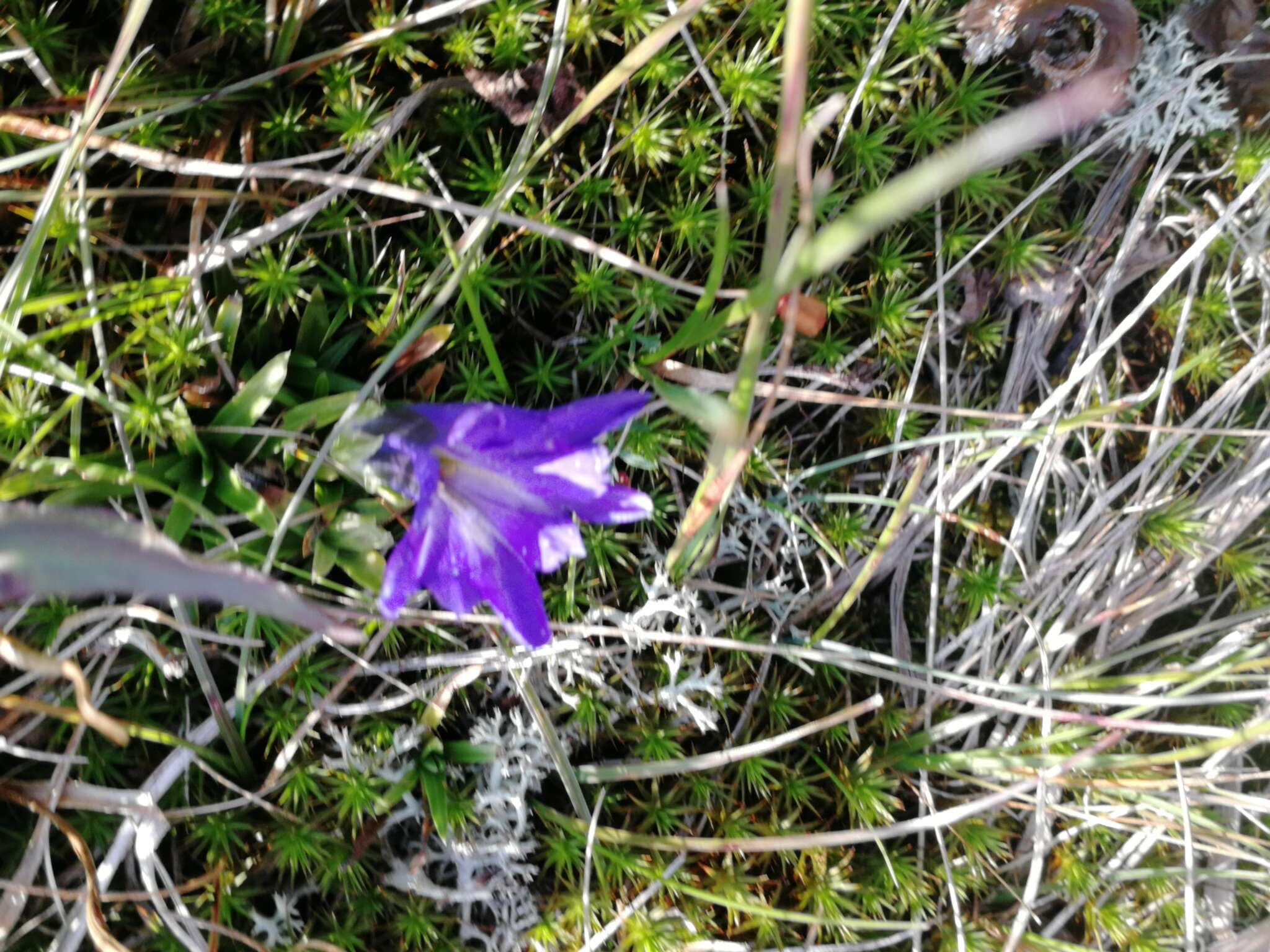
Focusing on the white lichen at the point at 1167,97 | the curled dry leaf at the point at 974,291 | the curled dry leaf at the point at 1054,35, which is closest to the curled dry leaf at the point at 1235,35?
the white lichen at the point at 1167,97

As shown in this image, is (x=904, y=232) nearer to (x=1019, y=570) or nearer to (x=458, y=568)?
(x=1019, y=570)

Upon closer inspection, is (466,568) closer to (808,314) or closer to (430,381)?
(430,381)

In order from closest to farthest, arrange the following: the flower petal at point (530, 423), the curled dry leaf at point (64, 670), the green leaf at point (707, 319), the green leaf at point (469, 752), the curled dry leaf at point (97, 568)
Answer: the curled dry leaf at point (97, 568), the curled dry leaf at point (64, 670), the green leaf at point (707, 319), the flower petal at point (530, 423), the green leaf at point (469, 752)

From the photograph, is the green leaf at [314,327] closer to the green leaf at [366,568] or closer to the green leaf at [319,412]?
the green leaf at [319,412]

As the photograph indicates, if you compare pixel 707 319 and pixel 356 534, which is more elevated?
pixel 707 319

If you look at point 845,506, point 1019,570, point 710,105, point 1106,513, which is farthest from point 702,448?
point 1106,513

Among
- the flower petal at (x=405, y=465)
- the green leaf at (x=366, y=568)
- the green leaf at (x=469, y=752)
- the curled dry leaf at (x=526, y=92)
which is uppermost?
the curled dry leaf at (x=526, y=92)

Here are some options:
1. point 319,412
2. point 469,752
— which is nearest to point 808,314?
point 319,412
